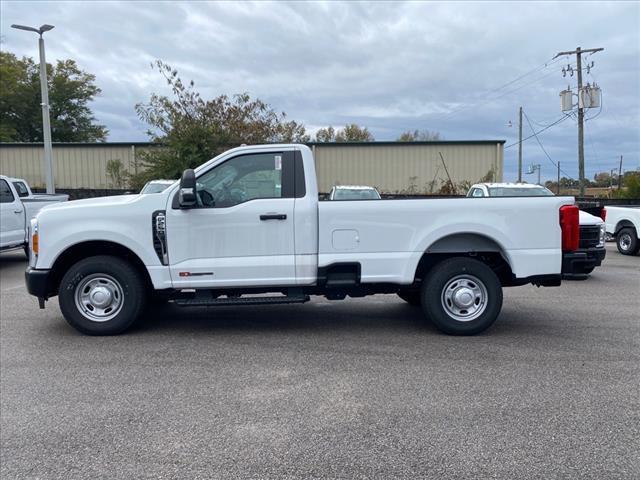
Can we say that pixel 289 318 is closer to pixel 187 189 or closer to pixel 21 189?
pixel 187 189

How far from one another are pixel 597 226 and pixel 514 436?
590cm

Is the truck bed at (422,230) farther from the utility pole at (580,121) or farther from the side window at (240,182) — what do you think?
the utility pole at (580,121)

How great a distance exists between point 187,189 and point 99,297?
1.63 m

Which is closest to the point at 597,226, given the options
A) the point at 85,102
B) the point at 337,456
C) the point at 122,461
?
the point at 337,456

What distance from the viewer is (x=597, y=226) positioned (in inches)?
341

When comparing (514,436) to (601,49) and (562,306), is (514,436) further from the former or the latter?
(601,49)

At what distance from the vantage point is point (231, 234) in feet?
20.2

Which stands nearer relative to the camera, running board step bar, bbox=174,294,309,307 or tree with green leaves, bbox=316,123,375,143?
running board step bar, bbox=174,294,309,307

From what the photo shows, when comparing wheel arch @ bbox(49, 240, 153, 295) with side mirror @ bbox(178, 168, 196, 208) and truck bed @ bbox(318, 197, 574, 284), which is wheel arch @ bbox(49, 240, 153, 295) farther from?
truck bed @ bbox(318, 197, 574, 284)

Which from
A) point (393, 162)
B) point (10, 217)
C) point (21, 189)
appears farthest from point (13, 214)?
point (393, 162)

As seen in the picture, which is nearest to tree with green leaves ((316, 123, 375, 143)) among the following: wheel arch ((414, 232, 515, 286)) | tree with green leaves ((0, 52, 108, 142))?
tree with green leaves ((0, 52, 108, 142))

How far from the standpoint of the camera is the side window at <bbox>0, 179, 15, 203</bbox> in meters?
12.1

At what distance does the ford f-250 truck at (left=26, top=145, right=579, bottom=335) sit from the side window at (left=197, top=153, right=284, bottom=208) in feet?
0.04

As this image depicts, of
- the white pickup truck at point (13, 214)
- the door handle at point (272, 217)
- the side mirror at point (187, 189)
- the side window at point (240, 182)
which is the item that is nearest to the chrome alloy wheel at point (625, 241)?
the side window at point (240, 182)
